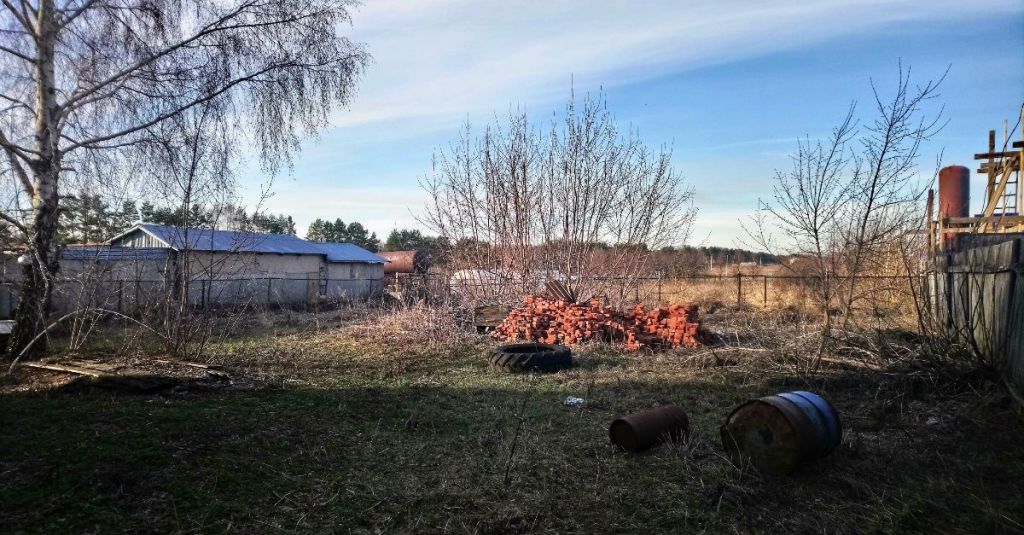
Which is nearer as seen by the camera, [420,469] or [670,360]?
[420,469]

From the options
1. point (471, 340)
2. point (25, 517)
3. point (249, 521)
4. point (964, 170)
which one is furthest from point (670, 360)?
point (964, 170)

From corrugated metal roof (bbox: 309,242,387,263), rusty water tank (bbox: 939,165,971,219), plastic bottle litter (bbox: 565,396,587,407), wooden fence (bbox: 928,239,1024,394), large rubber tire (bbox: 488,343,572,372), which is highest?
rusty water tank (bbox: 939,165,971,219)

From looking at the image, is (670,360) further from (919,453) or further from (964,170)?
(964,170)

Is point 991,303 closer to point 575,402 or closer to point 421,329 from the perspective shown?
point 575,402

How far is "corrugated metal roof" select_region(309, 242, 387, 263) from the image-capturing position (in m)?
30.5

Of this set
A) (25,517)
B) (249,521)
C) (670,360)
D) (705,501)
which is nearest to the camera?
(25,517)

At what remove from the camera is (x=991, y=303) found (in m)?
6.68

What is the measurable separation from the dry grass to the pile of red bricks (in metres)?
3.36

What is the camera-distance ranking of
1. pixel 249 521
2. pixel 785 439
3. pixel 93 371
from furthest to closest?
pixel 93 371, pixel 785 439, pixel 249 521

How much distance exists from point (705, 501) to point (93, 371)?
6.61 meters

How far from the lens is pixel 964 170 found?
13602mm

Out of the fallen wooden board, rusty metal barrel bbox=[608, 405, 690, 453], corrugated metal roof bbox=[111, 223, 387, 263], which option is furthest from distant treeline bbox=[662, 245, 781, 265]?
corrugated metal roof bbox=[111, 223, 387, 263]

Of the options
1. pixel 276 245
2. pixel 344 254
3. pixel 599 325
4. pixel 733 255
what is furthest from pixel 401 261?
pixel 599 325

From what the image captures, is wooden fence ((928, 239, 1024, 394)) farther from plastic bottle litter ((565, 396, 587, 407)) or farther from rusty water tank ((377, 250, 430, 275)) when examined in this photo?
rusty water tank ((377, 250, 430, 275))
